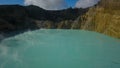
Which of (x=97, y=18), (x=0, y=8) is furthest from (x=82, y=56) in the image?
(x=0, y=8)

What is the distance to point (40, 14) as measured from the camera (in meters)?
84.4

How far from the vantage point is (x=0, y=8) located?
2490 inches

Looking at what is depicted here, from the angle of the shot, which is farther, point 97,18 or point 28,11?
point 28,11

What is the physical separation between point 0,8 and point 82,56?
46.5m

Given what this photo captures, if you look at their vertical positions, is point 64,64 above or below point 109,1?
below

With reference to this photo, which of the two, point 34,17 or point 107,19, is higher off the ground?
point 107,19

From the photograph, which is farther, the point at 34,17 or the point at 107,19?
the point at 34,17

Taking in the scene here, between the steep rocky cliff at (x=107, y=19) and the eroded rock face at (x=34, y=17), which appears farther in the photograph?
the eroded rock face at (x=34, y=17)

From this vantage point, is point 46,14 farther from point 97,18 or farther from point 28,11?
point 97,18

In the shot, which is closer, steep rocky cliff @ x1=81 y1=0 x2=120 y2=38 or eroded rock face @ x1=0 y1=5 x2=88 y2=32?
steep rocky cliff @ x1=81 y1=0 x2=120 y2=38

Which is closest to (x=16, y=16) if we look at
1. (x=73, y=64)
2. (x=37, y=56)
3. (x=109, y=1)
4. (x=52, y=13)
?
(x=52, y=13)

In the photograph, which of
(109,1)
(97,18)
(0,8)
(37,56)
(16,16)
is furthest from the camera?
(16,16)

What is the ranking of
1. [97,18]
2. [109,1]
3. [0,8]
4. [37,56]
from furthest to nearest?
[0,8], [97,18], [109,1], [37,56]

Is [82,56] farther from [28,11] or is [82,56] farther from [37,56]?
[28,11]
